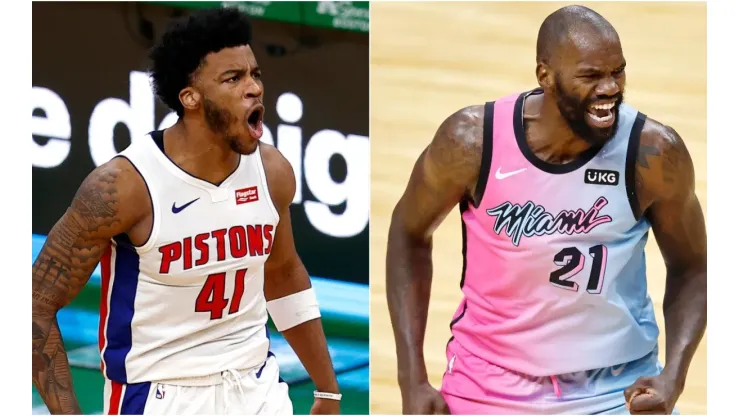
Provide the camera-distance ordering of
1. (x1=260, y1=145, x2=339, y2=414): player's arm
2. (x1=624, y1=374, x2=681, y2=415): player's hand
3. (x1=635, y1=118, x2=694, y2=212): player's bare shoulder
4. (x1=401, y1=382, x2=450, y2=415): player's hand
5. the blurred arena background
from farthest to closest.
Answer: the blurred arena background < (x1=260, y1=145, x2=339, y2=414): player's arm < (x1=401, y1=382, x2=450, y2=415): player's hand < (x1=635, y1=118, x2=694, y2=212): player's bare shoulder < (x1=624, y1=374, x2=681, y2=415): player's hand

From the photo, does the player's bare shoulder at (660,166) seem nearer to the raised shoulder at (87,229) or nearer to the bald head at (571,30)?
the bald head at (571,30)

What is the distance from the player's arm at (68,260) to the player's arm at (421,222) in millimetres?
939

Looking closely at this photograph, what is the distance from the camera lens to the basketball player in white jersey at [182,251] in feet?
13.2

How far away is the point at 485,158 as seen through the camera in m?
4.12

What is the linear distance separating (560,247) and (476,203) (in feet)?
1.02

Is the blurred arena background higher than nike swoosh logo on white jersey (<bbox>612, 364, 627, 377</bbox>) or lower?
higher

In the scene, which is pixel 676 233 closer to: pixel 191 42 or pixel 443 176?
pixel 443 176

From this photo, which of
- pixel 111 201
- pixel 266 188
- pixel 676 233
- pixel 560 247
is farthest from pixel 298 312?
pixel 676 233

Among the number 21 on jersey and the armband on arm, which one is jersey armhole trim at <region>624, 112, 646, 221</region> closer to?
the number 21 on jersey

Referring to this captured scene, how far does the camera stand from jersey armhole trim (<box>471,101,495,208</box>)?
13.5 ft

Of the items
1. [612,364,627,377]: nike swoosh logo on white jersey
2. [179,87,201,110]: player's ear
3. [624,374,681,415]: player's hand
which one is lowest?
[624,374,681,415]: player's hand

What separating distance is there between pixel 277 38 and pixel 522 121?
1.39 meters

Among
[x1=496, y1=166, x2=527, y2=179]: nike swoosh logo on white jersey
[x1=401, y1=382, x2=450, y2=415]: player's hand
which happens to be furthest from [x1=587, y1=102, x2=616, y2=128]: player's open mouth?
[x1=401, y1=382, x2=450, y2=415]: player's hand

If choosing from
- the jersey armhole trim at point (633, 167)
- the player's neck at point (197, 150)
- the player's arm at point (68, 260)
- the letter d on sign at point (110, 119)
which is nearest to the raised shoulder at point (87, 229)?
the player's arm at point (68, 260)
